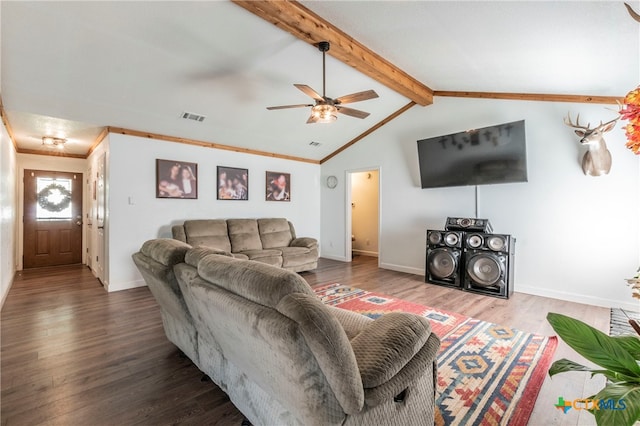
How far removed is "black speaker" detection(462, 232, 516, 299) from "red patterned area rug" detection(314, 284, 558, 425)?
1.06m

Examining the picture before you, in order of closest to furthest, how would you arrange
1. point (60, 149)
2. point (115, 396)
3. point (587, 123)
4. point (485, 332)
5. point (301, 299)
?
point (301, 299), point (115, 396), point (485, 332), point (587, 123), point (60, 149)

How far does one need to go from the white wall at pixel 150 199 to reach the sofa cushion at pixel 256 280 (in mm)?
3573

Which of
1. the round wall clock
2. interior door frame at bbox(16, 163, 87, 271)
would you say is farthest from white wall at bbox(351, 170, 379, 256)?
interior door frame at bbox(16, 163, 87, 271)

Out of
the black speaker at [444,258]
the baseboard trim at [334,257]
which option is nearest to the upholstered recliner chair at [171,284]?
the black speaker at [444,258]

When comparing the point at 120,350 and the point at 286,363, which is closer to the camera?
the point at 286,363

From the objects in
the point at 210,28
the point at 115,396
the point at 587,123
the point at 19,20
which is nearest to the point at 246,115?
the point at 210,28

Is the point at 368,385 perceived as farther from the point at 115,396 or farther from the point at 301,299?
the point at 115,396

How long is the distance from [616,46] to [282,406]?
3646 mm

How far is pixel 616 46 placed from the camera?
2.40 metres

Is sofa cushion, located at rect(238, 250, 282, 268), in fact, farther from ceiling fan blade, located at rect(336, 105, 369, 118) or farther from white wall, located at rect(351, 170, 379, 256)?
white wall, located at rect(351, 170, 379, 256)

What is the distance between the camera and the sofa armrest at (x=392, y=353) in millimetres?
1066

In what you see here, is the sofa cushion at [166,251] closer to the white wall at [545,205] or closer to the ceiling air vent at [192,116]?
the ceiling air vent at [192,116]

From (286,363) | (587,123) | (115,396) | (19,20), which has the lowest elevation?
(115,396)

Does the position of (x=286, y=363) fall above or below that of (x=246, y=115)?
below
